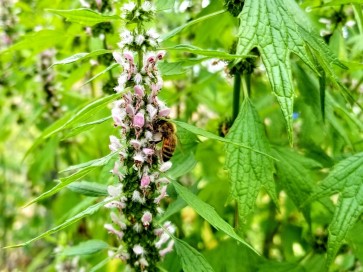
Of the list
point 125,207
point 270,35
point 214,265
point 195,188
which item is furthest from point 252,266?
point 270,35

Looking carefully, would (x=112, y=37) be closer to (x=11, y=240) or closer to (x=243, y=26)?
(x=243, y=26)

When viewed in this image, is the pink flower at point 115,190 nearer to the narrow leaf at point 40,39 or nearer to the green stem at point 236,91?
the green stem at point 236,91

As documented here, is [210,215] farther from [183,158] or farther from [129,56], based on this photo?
[183,158]

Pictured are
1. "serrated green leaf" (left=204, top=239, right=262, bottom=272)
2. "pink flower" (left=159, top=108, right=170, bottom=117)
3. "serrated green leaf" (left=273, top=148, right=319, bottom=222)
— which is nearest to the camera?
"pink flower" (left=159, top=108, right=170, bottom=117)

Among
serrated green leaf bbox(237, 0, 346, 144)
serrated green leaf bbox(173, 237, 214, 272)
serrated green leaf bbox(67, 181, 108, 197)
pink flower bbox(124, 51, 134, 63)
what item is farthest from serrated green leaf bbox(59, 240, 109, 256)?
serrated green leaf bbox(237, 0, 346, 144)

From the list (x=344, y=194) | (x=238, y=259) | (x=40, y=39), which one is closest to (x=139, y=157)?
(x=344, y=194)

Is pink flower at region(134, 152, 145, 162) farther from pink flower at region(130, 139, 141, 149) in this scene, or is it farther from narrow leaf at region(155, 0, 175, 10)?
narrow leaf at region(155, 0, 175, 10)

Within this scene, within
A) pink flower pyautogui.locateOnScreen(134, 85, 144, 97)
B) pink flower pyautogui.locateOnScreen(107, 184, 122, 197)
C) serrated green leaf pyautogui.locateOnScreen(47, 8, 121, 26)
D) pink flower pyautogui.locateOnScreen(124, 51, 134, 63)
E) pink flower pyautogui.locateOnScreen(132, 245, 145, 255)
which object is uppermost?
serrated green leaf pyautogui.locateOnScreen(47, 8, 121, 26)

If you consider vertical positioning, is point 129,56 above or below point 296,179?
above
